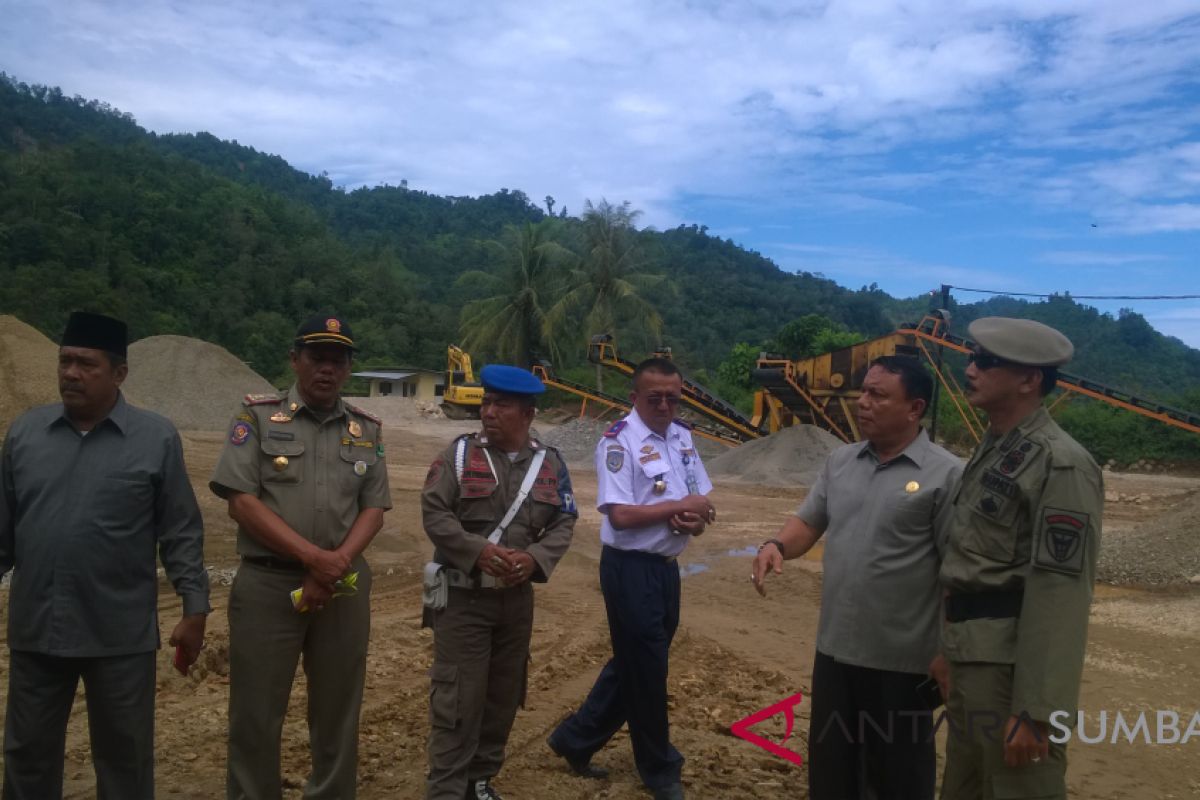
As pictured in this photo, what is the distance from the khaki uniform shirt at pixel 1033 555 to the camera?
2.38 meters

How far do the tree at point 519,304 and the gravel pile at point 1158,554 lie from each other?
2813 cm

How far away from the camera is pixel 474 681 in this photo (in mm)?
3467

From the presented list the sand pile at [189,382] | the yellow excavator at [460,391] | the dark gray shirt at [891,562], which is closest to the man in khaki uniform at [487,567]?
the dark gray shirt at [891,562]

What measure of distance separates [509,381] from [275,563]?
1.09 m

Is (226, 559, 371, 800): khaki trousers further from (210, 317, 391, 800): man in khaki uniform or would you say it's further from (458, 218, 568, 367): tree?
(458, 218, 568, 367): tree

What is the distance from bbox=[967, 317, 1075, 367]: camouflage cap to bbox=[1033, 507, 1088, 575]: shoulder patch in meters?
0.47

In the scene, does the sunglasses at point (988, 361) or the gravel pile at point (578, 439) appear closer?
the sunglasses at point (988, 361)

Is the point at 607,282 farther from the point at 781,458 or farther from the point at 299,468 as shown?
the point at 299,468

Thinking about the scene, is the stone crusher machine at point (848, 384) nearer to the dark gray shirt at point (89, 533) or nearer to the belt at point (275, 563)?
the belt at point (275, 563)

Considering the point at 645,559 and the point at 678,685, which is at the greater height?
the point at 645,559

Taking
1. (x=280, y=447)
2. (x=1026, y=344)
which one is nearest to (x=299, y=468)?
(x=280, y=447)

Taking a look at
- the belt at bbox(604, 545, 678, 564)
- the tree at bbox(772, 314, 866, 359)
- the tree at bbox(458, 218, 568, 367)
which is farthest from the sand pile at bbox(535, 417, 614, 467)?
the belt at bbox(604, 545, 678, 564)

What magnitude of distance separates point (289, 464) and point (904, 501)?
6.95 feet

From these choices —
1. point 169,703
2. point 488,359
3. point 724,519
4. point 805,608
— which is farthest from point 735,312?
point 169,703
